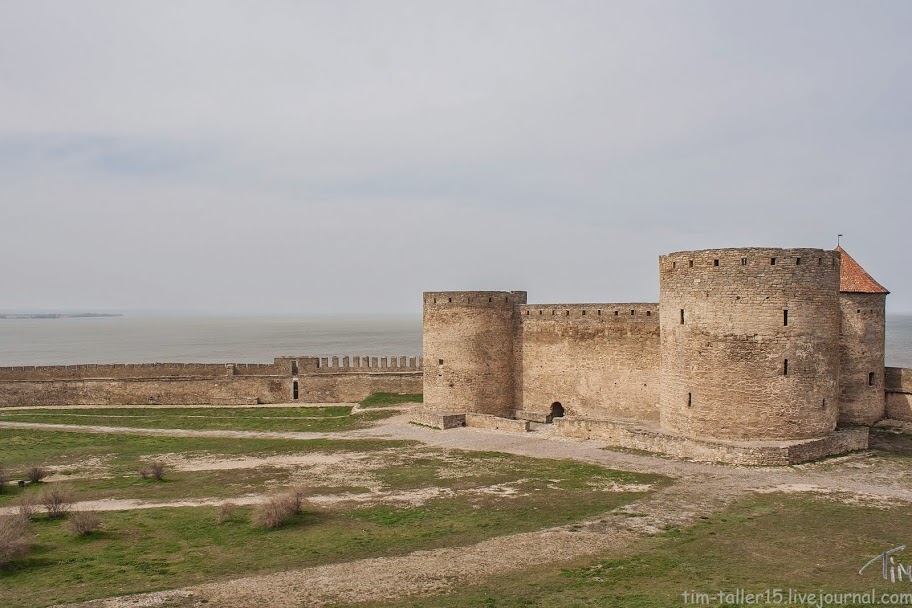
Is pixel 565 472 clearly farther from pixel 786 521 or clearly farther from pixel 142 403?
pixel 142 403

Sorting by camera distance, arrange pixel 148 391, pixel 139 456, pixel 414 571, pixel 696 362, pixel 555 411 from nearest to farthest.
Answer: pixel 414 571, pixel 696 362, pixel 139 456, pixel 555 411, pixel 148 391

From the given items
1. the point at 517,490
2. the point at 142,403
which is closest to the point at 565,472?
the point at 517,490

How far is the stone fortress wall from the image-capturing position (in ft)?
103

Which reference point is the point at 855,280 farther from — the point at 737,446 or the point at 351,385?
the point at 351,385

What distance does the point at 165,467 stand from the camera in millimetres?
18719

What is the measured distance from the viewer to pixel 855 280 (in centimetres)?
2020

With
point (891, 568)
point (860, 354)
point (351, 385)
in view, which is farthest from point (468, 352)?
point (891, 568)

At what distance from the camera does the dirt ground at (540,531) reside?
9.33 m

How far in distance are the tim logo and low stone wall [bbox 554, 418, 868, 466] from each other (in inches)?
235

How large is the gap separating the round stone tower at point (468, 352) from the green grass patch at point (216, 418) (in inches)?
124

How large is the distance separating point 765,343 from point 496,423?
9394 millimetres

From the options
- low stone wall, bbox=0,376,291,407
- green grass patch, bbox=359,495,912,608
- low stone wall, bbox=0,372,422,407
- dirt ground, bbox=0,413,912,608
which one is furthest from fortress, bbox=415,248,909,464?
low stone wall, bbox=0,376,291,407

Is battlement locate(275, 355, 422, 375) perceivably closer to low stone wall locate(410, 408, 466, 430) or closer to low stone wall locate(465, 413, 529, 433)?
low stone wall locate(410, 408, 466, 430)

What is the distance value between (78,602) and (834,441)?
1702cm
